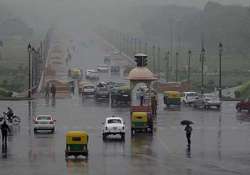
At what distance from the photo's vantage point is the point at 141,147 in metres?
34.1

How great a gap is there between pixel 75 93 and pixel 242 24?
250 feet

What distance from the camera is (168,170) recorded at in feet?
90.8

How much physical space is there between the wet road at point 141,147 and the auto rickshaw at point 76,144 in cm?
44

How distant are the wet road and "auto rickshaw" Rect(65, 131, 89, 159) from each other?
0.44 metres

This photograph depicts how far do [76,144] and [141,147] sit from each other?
4.15m

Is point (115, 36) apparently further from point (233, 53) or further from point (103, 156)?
point (103, 156)

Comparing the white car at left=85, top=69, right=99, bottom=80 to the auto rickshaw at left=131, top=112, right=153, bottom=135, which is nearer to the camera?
the auto rickshaw at left=131, top=112, right=153, bottom=135

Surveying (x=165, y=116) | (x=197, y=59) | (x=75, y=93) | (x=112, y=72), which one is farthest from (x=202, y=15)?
(x=165, y=116)

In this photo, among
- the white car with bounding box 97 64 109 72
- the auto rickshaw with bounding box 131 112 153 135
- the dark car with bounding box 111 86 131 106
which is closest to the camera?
the auto rickshaw with bounding box 131 112 153 135

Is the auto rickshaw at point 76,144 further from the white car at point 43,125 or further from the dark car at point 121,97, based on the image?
the dark car at point 121,97

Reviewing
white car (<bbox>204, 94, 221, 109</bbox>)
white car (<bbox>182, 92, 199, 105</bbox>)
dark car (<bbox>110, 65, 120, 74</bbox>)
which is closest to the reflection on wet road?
white car (<bbox>204, 94, 221, 109</bbox>)

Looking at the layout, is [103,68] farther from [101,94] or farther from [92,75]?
[101,94]

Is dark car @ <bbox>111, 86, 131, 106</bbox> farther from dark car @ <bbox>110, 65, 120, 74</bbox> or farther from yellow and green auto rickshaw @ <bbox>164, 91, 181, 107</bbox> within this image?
dark car @ <bbox>110, 65, 120, 74</bbox>

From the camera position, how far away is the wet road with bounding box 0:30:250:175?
91.6 ft
